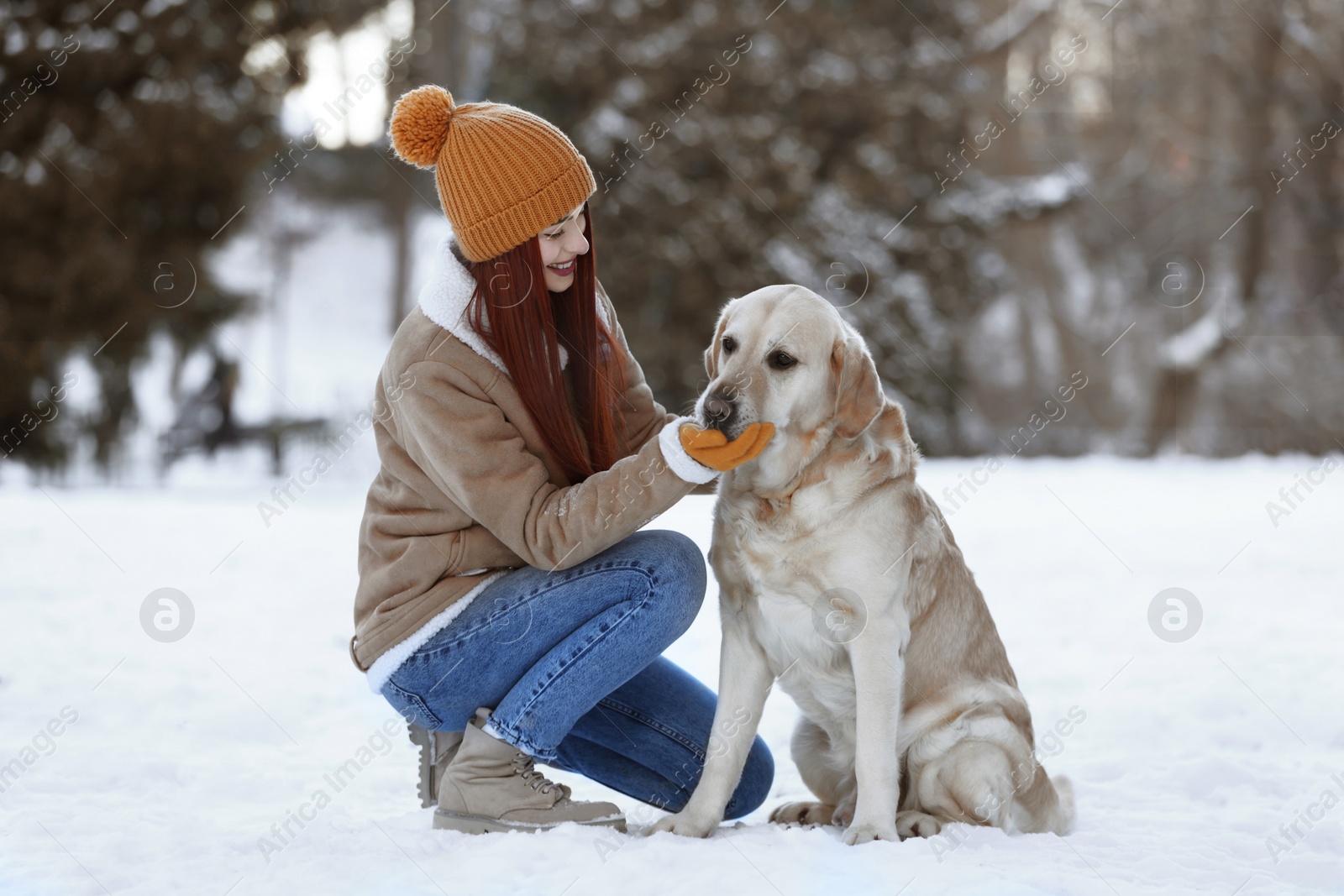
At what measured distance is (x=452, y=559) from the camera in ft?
8.24

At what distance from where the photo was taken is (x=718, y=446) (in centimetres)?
229

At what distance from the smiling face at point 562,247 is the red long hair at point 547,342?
28mm

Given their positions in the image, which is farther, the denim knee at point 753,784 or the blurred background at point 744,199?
the blurred background at point 744,199

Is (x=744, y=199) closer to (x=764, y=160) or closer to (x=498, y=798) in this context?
(x=764, y=160)

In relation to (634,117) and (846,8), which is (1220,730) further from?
(846,8)

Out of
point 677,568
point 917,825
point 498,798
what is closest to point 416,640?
point 498,798

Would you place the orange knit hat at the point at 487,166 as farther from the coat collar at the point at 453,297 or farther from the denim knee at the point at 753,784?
the denim knee at the point at 753,784

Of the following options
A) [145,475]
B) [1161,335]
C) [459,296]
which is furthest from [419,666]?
[1161,335]

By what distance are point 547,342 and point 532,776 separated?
1.01 metres

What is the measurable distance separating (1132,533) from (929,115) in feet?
24.6

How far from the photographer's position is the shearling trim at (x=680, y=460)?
7.52ft

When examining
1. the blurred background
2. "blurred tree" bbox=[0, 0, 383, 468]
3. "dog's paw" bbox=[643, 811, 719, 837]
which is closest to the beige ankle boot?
"dog's paw" bbox=[643, 811, 719, 837]

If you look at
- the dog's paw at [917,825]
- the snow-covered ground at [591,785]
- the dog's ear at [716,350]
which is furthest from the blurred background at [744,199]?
the dog's paw at [917,825]

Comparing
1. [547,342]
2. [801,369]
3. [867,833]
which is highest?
[547,342]
